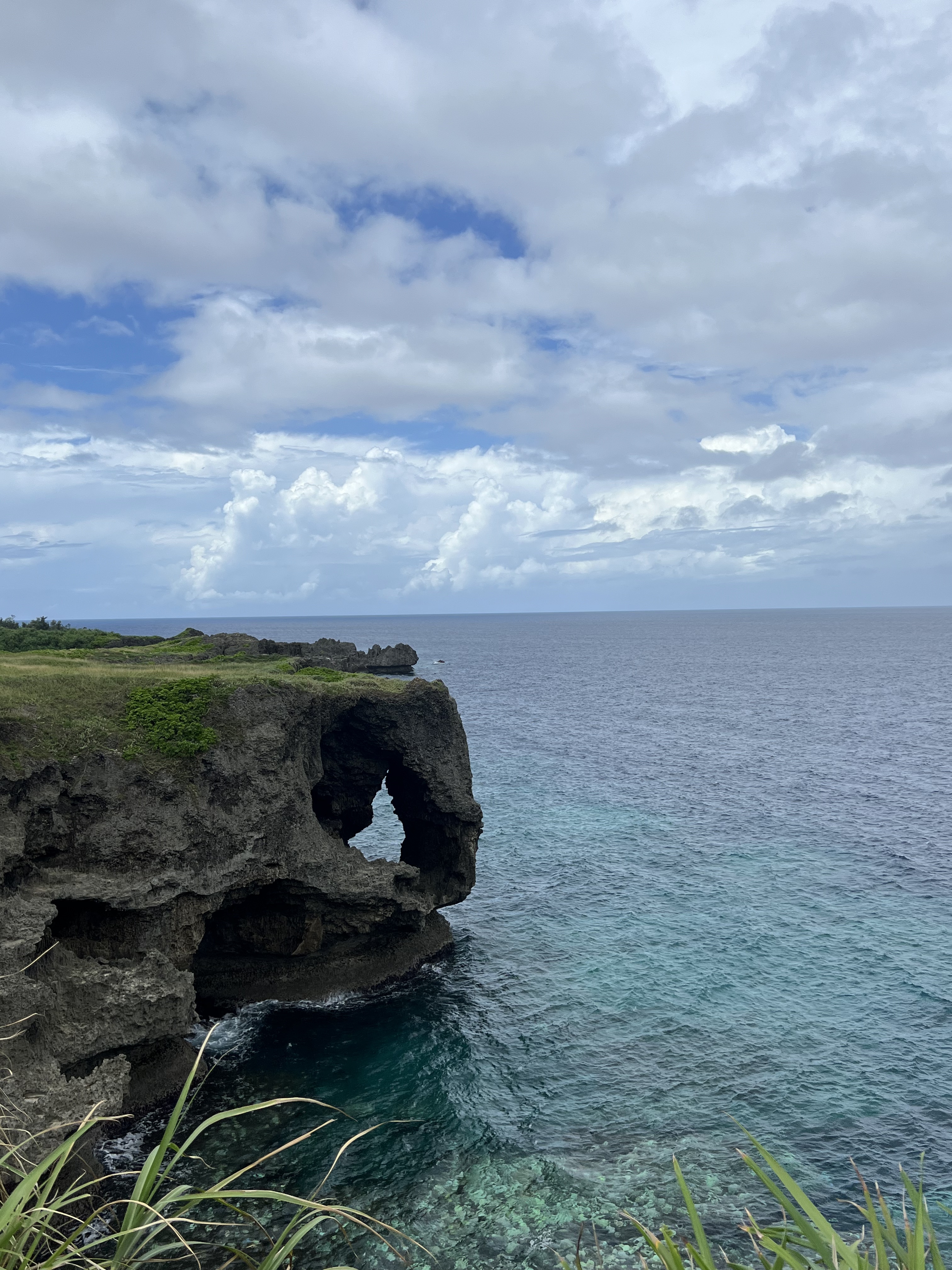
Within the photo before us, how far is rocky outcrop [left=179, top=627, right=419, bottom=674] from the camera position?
63094mm

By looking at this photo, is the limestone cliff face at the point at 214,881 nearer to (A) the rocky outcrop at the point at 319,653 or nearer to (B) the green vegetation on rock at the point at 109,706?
(B) the green vegetation on rock at the point at 109,706

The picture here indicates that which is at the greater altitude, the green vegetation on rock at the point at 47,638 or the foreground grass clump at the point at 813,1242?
the green vegetation on rock at the point at 47,638

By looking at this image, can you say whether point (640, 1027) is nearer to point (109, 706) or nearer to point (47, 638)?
point (109, 706)

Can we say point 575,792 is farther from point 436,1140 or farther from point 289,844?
point 436,1140

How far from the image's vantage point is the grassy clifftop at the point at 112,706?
89.5ft

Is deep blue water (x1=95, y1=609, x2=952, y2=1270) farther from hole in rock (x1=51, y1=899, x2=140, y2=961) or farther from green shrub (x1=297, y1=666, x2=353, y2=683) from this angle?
green shrub (x1=297, y1=666, x2=353, y2=683)

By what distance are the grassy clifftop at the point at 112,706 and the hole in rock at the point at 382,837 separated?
16823 mm

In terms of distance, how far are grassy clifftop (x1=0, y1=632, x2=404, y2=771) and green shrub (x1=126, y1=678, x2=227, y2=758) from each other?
2cm

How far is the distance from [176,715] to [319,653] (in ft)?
269

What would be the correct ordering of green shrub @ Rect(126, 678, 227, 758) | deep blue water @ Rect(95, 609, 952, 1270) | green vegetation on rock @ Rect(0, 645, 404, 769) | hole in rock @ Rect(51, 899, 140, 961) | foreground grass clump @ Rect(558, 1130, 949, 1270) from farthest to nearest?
green shrub @ Rect(126, 678, 227, 758)
green vegetation on rock @ Rect(0, 645, 404, 769)
hole in rock @ Rect(51, 899, 140, 961)
deep blue water @ Rect(95, 609, 952, 1270)
foreground grass clump @ Rect(558, 1130, 949, 1270)

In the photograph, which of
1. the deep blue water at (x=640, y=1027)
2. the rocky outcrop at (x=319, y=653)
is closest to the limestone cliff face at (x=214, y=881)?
the deep blue water at (x=640, y=1027)

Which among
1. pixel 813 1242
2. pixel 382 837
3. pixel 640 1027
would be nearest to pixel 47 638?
pixel 382 837

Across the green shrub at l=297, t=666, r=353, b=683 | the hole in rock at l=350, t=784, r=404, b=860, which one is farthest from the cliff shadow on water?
the hole in rock at l=350, t=784, r=404, b=860

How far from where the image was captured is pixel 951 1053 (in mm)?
28625
